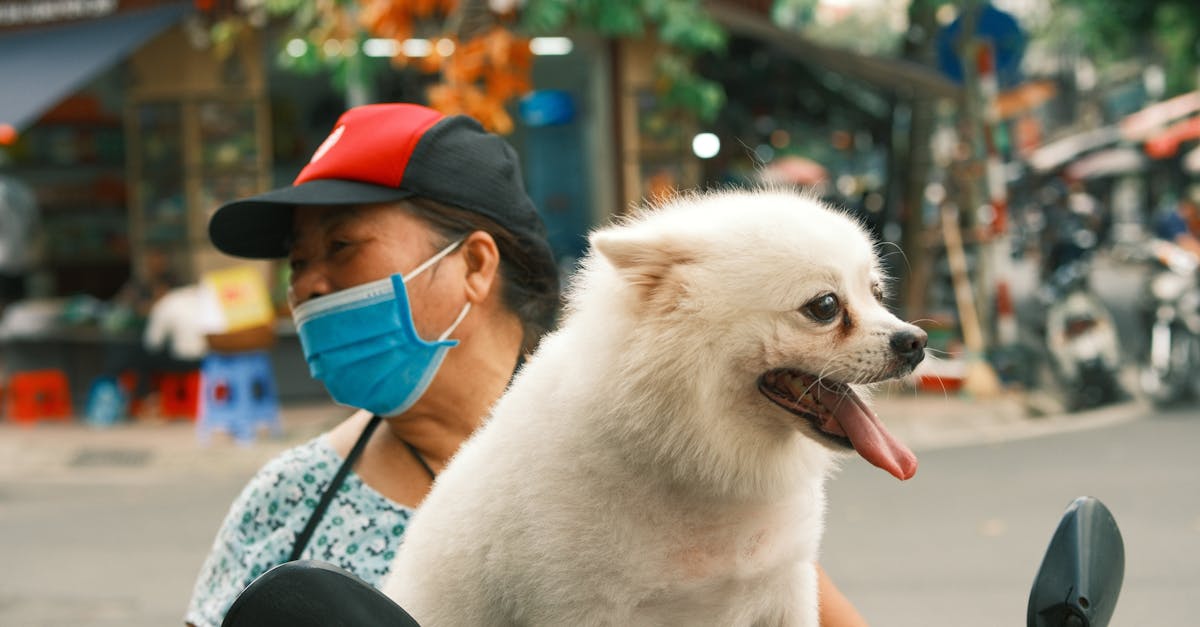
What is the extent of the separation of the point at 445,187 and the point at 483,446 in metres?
0.60

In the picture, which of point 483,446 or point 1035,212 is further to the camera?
point 1035,212

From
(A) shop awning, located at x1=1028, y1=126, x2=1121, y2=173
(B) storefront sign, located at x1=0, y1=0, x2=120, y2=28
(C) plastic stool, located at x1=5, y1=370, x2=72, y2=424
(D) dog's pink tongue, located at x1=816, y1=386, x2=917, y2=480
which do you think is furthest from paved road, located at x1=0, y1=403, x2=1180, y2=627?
(A) shop awning, located at x1=1028, y1=126, x2=1121, y2=173

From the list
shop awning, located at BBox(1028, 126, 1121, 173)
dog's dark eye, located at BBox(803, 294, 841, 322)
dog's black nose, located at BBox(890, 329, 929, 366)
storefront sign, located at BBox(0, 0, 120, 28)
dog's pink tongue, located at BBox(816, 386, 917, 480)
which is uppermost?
dog's dark eye, located at BBox(803, 294, 841, 322)

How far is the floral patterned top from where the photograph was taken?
216 centimetres

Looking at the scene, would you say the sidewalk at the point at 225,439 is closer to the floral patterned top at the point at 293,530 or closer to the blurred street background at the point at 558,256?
the blurred street background at the point at 558,256

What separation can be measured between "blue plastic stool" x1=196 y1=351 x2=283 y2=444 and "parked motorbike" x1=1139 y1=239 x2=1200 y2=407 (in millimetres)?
7954

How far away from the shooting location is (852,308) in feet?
5.58

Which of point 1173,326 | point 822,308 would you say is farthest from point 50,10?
point 822,308

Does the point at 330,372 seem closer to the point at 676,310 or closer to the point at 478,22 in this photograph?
the point at 676,310

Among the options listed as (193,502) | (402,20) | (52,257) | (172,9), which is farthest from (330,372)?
(52,257)

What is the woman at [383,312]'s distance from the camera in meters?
2.16

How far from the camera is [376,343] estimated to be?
225 cm

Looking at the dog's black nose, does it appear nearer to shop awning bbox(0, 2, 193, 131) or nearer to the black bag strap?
the black bag strap

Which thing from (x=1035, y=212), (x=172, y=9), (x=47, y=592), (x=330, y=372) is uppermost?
(x=330, y=372)
